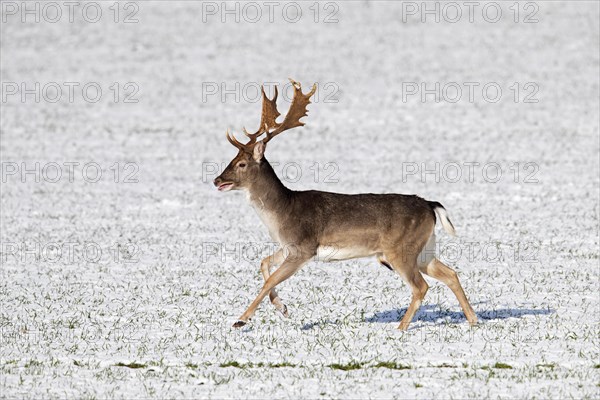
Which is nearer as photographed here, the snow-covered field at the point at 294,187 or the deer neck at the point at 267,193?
the snow-covered field at the point at 294,187

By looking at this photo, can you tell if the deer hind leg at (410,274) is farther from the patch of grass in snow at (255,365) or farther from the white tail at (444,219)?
the patch of grass in snow at (255,365)

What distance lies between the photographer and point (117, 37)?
49156 millimetres

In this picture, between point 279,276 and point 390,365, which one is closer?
point 390,365

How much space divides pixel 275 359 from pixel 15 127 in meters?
27.4

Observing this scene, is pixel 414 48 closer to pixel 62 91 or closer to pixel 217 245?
pixel 62 91

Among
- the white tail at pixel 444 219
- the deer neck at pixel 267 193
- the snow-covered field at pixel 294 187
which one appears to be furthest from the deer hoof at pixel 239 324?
the white tail at pixel 444 219

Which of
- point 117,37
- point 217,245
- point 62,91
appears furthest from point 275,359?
point 117,37

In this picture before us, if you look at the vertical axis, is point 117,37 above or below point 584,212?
above

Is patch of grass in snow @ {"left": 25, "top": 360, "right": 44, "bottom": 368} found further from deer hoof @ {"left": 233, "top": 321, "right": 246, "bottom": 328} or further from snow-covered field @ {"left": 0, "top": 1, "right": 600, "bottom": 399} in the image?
deer hoof @ {"left": 233, "top": 321, "right": 246, "bottom": 328}

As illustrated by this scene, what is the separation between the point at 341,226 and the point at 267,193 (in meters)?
0.91

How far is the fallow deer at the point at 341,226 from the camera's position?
414 inches

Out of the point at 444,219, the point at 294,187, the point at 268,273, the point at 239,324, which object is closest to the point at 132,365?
the point at 239,324

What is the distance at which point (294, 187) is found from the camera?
2653 cm

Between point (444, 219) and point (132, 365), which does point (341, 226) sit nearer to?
point (444, 219)
